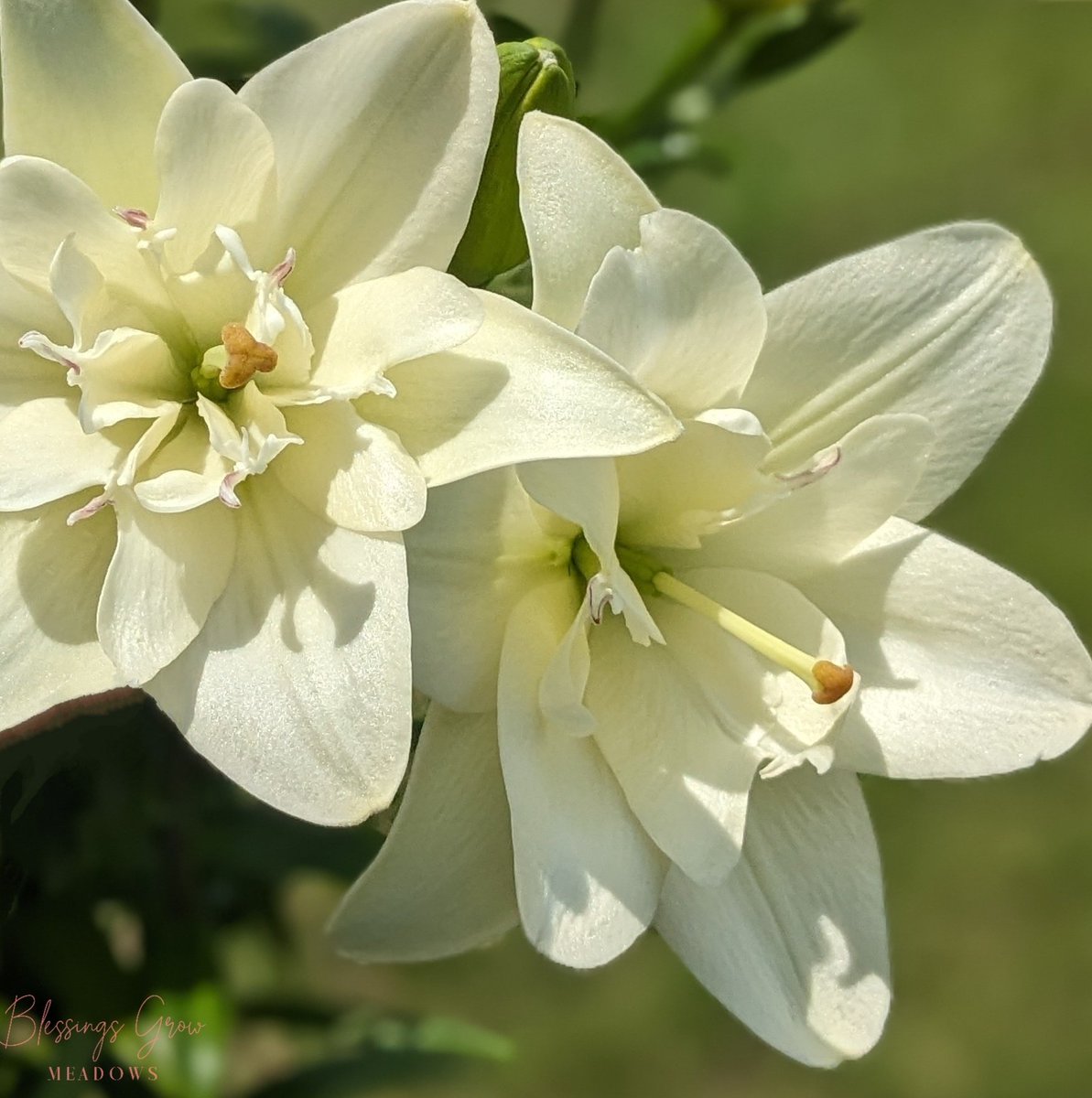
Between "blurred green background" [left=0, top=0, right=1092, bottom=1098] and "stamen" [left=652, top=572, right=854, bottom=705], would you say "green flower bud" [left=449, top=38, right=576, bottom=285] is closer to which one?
"stamen" [left=652, top=572, right=854, bottom=705]

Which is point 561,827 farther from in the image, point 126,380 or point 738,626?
point 126,380

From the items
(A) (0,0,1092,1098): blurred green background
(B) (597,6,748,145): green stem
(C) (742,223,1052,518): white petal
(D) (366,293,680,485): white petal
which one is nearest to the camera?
(D) (366,293,680,485): white petal

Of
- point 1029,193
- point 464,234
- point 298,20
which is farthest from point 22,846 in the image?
point 1029,193

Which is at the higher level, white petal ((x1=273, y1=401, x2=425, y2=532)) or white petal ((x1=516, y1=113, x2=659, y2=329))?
white petal ((x1=516, y1=113, x2=659, y2=329))

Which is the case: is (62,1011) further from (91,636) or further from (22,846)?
(91,636)

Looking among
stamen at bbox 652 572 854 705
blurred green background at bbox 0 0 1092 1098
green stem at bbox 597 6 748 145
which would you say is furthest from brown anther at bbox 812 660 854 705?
blurred green background at bbox 0 0 1092 1098

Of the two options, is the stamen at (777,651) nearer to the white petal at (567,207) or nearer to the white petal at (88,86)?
the white petal at (567,207)

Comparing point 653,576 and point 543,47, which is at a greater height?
point 543,47
